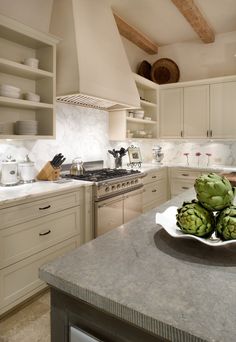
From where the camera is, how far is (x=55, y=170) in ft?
9.20

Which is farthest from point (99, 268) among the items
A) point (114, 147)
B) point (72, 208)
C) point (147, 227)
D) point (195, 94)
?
point (195, 94)

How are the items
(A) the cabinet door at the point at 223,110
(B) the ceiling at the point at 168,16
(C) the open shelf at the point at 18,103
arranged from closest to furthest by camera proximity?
(C) the open shelf at the point at 18,103 < (B) the ceiling at the point at 168,16 < (A) the cabinet door at the point at 223,110

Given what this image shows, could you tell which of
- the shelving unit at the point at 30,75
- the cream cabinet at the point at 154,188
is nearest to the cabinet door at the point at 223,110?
the cream cabinet at the point at 154,188

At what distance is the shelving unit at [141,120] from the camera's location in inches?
155

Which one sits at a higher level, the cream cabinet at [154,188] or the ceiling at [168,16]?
the ceiling at [168,16]

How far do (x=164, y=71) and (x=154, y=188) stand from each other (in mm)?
2222

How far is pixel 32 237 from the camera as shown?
7.04 ft

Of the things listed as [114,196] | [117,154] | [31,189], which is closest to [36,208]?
[31,189]

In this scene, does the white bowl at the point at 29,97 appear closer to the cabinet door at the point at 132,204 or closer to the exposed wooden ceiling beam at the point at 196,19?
the cabinet door at the point at 132,204

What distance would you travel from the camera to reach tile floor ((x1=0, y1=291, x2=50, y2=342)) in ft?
5.94

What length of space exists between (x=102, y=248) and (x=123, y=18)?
3738 millimetres

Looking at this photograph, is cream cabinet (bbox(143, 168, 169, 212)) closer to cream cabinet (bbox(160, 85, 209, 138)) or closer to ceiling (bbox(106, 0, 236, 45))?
cream cabinet (bbox(160, 85, 209, 138))

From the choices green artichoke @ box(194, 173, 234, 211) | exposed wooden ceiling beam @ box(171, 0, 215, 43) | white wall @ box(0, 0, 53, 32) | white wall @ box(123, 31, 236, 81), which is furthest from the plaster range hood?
green artichoke @ box(194, 173, 234, 211)

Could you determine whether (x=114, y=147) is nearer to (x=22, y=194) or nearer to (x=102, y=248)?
(x=22, y=194)
